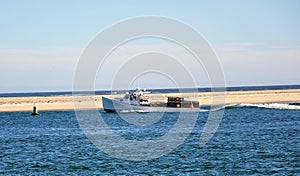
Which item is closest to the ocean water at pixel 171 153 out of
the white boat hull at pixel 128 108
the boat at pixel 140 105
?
the white boat hull at pixel 128 108

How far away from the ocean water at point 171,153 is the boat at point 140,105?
2147 cm

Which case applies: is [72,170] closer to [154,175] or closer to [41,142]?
[154,175]

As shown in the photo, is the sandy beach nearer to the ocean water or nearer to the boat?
the boat

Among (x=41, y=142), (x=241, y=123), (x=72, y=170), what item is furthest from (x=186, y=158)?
(x=241, y=123)

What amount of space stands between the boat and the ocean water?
21.5 m

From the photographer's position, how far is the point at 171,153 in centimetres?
4412

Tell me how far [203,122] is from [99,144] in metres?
24.6

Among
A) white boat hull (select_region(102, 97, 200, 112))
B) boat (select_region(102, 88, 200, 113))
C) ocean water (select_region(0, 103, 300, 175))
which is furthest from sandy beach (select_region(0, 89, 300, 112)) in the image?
ocean water (select_region(0, 103, 300, 175))

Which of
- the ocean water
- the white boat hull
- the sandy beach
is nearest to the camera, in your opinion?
the ocean water

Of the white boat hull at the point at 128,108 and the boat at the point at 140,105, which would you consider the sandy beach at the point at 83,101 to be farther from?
the boat at the point at 140,105

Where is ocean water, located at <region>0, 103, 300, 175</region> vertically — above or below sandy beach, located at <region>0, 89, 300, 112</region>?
below

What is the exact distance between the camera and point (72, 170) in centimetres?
3772

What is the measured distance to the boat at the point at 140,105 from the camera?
89.7 metres

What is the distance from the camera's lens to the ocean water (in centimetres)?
3678
